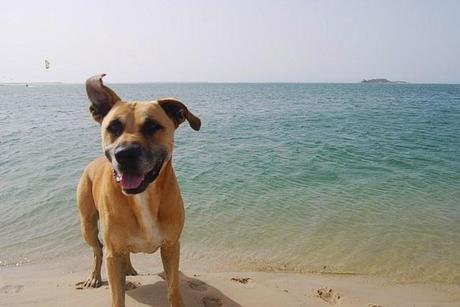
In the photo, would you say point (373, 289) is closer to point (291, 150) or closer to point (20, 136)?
point (291, 150)

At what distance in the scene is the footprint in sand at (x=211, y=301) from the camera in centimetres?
449

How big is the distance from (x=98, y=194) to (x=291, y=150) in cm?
1110

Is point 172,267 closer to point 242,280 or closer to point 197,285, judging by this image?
point 197,285

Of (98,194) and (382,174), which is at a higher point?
(98,194)

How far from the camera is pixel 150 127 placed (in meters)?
3.61

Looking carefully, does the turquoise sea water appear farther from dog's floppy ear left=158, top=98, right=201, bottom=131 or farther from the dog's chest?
dog's floppy ear left=158, top=98, right=201, bottom=131

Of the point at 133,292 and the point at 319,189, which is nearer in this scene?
the point at 133,292

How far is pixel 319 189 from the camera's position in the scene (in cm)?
952

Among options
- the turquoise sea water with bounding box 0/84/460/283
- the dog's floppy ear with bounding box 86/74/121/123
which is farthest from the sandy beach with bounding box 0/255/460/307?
the dog's floppy ear with bounding box 86/74/121/123

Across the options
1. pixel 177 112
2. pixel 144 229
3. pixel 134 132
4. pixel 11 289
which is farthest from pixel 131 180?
pixel 11 289

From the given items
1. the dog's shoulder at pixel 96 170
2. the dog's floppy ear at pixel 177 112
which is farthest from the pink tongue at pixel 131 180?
the dog's shoulder at pixel 96 170

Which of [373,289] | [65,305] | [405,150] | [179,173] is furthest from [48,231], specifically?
[405,150]

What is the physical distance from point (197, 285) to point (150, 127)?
7.45 ft

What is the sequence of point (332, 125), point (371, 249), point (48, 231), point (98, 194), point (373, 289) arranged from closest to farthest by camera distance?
1. point (98, 194)
2. point (373, 289)
3. point (371, 249)
4. point (48, 231)
5. point (332, 125)
